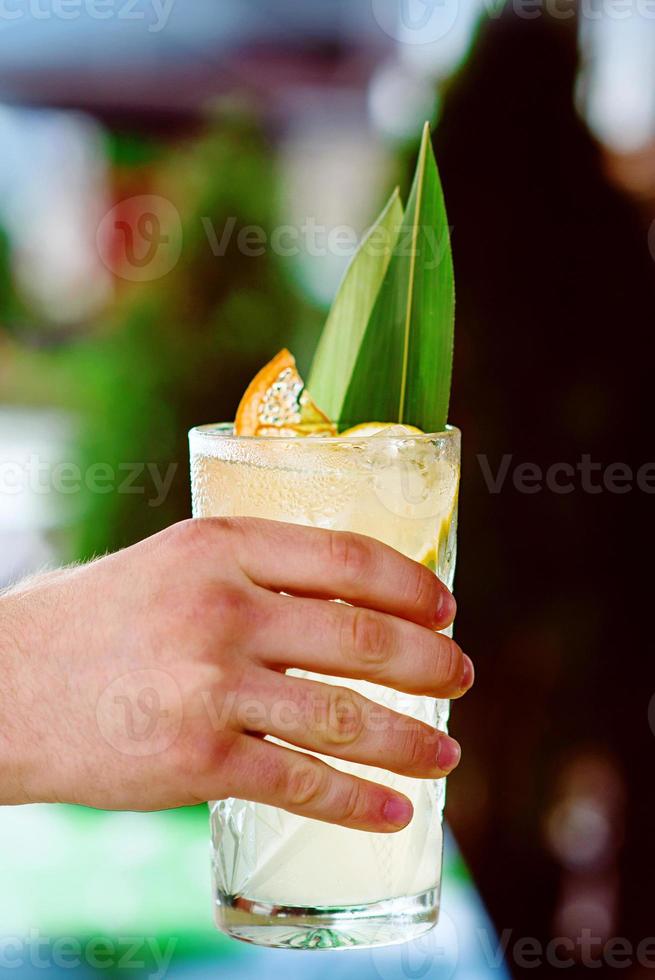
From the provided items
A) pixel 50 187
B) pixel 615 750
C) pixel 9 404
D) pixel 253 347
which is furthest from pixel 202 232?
pixel 615 750

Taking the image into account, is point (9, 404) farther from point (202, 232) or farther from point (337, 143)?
point (337, 143)

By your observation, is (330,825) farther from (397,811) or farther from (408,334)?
(408,334)

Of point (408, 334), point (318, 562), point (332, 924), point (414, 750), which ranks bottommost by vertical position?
point (332, 924)

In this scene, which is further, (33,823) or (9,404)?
(9,404)

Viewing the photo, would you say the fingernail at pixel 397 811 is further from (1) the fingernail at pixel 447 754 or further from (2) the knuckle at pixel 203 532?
(2) the knuckle at pixel 203 532

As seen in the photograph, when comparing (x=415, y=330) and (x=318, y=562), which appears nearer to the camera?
(x=318, y=562)

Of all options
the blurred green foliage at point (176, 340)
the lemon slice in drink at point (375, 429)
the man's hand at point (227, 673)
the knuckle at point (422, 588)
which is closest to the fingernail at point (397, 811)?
the man's hand at point (227, 673)

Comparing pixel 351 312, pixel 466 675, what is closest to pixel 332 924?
pixel 466 675

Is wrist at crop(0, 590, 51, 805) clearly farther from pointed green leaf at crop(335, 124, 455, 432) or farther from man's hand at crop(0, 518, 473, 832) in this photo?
pointed green leaf at crop(335, 124, 455, 432)

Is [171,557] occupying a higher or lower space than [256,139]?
lower
